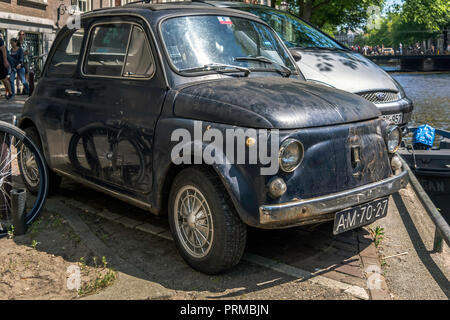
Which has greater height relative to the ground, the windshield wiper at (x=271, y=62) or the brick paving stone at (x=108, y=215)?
the windshield wiper at (x=271, y=62)

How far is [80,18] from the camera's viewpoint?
574 centimetres

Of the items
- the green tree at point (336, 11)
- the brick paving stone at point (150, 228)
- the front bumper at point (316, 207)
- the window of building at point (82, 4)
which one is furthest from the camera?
the green tree at point (336, 11)

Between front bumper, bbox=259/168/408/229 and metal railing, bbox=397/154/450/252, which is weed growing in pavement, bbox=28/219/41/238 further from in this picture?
metal railing, bbox=397/154/450/252

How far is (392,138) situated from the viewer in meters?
4.73

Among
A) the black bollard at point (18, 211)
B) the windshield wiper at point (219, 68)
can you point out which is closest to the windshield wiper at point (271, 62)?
the windshield wiper at point (219, 68)

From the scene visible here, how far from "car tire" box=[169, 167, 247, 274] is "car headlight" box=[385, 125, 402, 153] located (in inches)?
59.4

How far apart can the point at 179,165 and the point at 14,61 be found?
49.8 ft

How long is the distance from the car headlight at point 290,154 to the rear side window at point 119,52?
1454 millimetres

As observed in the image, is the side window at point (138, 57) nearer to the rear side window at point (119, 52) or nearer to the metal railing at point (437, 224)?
the rear side window at point (119, 52)

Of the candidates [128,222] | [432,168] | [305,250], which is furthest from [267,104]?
[432,168]

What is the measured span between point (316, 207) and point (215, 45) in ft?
5.66

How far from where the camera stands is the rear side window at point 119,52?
4.82 metres

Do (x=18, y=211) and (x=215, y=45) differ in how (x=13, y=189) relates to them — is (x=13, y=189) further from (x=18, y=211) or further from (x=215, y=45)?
(x=215, y=45)
